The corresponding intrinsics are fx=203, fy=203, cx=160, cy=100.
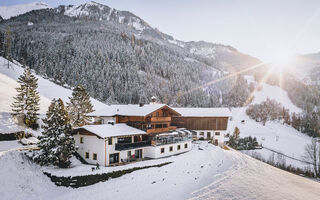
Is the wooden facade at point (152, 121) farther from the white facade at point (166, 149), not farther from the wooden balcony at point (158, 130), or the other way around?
the white facade at point (166, 149)

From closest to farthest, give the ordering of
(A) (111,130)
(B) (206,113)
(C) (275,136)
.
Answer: (A) (111,130) < (B) (206,113) < (C) (275,136)

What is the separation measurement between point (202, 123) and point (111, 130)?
21983 millimetres

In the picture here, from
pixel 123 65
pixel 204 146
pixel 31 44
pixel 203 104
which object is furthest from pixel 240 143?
pixel 31 44

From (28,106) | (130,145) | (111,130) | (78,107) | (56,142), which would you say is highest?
(28,106)

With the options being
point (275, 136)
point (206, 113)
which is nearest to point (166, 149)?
point (206, 113)

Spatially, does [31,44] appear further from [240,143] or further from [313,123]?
[313,123]

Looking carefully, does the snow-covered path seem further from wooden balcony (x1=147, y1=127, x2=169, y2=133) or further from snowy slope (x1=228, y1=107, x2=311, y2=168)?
snowy slope (x1=228, y1=107, x2=311, y2=168)

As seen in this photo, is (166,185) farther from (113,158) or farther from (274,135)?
(274,135)

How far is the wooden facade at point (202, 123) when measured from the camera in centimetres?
4222

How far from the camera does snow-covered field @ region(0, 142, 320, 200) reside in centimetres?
1791

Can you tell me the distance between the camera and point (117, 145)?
26.5 metres

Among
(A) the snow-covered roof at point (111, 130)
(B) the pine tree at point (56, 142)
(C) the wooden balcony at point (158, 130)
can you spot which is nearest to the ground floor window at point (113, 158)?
(A) the snow-covered roof at point (111, 130)

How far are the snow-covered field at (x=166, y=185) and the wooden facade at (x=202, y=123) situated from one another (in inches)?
677

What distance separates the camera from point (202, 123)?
4291cm
